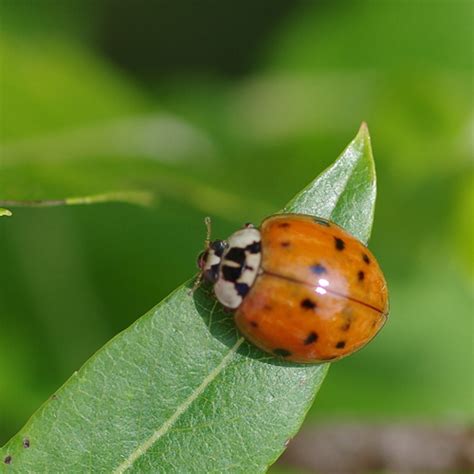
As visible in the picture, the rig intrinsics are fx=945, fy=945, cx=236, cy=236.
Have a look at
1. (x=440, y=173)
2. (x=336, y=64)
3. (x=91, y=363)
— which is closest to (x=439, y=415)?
(x=440, y=173)

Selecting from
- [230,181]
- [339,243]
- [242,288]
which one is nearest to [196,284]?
[242,288]

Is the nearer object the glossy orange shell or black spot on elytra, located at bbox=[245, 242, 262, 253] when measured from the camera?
the glossy orange shell

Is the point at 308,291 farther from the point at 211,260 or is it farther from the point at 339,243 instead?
the point at 211,260

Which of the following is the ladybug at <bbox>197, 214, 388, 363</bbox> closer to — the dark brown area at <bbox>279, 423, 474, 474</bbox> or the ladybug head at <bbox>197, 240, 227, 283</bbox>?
the ladybug head at <bbox>197, 240, 227, 283</bbox>

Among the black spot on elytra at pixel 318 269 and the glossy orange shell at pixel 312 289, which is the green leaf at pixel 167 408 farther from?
the black spot on elytra at pixel 318 269

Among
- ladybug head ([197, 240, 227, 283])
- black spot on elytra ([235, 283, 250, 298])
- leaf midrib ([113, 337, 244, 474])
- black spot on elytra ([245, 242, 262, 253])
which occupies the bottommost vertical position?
leaf midrib ([113, 337, 244, 474])

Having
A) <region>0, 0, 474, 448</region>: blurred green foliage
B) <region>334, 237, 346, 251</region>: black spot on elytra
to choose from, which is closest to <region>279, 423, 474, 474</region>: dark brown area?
<region>0, 0, 474, 448</region>: blurred green foliage
